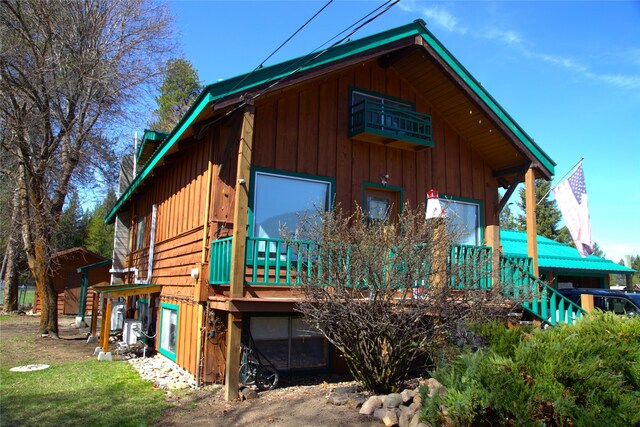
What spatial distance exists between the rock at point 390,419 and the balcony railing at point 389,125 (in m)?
5.31

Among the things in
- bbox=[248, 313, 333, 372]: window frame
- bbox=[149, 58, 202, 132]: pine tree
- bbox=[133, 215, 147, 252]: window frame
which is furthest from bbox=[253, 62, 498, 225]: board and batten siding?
bbox=[149, 58, 202, 132]: pine tree

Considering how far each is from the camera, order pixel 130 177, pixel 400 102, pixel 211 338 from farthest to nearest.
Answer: pixel 130 177 → pixel 400 102 → pixel 211 338

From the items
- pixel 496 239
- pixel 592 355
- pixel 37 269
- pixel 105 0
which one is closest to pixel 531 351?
pixel 592 355

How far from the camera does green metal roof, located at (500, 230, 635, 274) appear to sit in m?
18.5

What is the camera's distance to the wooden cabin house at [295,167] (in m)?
7.79

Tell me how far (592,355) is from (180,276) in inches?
297

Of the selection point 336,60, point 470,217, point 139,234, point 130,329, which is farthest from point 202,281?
point 139,234

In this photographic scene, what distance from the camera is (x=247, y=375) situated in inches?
311

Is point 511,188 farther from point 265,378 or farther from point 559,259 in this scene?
point 559,259

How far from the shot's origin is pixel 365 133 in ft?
31.4

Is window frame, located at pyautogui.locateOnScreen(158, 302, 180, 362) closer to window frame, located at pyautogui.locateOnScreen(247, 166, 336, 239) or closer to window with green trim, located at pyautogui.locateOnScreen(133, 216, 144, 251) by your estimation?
window frame, located at pyautogui.locateOnScreen(247, 166, 336, 239)

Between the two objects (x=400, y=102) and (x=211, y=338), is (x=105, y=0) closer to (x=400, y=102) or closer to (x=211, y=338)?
(x=400, y=102)

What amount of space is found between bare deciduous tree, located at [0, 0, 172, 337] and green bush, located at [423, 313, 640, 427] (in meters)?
14.0

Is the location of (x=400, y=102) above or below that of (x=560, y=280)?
above
